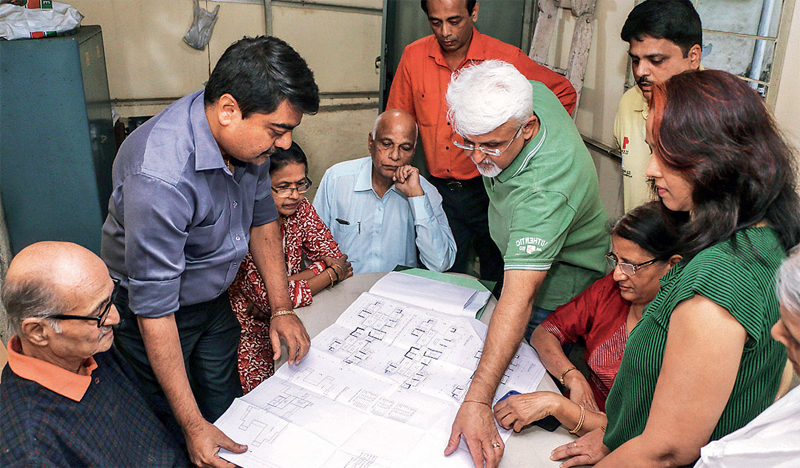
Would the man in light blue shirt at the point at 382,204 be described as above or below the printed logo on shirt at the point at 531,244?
below

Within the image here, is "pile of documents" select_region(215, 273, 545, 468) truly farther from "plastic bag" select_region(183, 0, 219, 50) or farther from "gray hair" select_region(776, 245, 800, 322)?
"plastic bag" select_region(183, 0, 219, 50)

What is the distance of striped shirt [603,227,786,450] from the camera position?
0.95 m

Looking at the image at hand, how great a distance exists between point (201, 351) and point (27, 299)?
2.39ft

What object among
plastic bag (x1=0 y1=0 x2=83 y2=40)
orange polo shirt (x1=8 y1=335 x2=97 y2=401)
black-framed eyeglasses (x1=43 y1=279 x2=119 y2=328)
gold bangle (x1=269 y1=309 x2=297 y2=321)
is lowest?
gold bangle (x1=269 y1=309 x2=297 y2=321)

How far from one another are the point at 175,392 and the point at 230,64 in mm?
786

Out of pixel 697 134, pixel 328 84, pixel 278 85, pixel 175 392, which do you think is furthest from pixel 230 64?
pixel 328 84

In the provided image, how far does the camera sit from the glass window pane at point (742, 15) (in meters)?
2.26

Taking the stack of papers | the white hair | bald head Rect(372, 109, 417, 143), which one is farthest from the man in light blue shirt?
the white hair

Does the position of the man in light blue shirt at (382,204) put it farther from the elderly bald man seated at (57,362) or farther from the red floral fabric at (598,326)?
the elderly bald man seated at (57,362)

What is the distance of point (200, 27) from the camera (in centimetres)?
397

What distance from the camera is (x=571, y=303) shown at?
191 centimetres

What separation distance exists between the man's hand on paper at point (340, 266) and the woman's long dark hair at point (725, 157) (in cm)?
133

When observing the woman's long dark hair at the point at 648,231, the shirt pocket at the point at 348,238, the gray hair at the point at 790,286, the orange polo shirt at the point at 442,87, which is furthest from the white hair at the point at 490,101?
the orange polo shirt at the point at 442,87

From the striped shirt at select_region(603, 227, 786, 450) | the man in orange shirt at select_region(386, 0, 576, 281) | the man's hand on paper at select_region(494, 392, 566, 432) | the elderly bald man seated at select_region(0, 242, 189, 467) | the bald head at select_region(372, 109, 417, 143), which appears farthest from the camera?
the man in orange shirt at select_region(386, 0, 576, 281)
